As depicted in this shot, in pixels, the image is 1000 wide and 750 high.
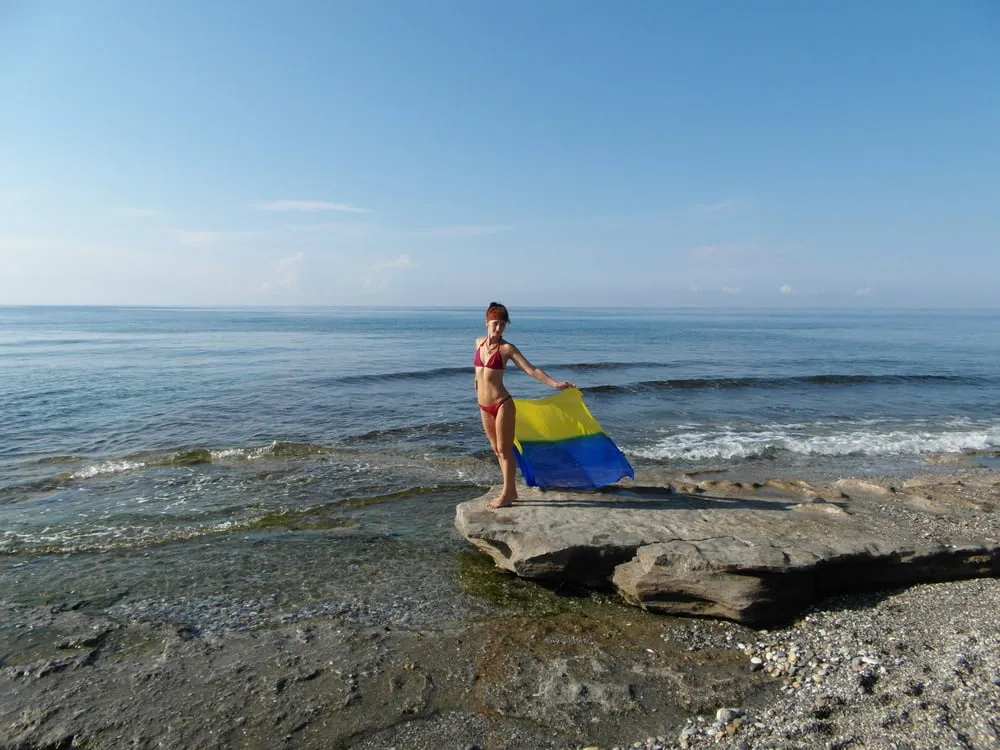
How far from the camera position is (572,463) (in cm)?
751

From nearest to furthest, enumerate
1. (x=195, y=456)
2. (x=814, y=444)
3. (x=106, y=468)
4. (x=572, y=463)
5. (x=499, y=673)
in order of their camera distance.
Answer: (x=499, y=673) < (x=572, y=463) < (x=106, y=468) < (x=195, y=456) < (x=814, y=444)

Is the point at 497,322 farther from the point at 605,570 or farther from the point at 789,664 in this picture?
the point at 789,664

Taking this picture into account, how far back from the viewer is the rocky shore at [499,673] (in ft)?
12.4

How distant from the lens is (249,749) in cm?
371

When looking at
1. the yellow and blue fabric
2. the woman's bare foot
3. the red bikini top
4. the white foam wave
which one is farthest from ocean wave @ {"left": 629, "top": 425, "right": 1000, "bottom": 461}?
the white foam wave

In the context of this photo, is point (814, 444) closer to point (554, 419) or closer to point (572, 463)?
point (572, 463)

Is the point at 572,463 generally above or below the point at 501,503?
above

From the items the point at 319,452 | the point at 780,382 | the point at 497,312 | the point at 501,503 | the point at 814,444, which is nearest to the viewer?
the point at 497,312

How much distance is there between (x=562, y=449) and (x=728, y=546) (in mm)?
2408

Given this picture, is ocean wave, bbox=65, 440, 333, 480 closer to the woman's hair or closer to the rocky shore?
the rocky shore

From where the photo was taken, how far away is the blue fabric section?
292 inches

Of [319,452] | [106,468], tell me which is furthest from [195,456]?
[319,452]

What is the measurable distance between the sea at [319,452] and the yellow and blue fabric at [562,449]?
4.65 ft

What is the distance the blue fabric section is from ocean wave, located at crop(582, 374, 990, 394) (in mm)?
12773
